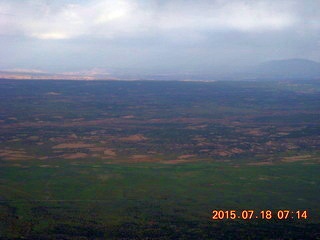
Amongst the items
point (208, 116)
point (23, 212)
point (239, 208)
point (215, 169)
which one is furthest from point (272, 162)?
point (208, 116)

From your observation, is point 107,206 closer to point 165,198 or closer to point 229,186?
point 165,198

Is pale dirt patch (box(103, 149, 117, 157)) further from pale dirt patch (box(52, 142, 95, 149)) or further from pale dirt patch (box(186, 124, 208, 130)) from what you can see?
pale dirt patch (box(186, 124, 208, 130))

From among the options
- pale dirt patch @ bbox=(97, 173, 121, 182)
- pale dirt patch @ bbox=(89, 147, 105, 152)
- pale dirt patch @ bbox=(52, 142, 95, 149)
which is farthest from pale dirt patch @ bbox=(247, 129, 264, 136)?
pale dirt patch @ bbox=(97, 173, 121, 182)
